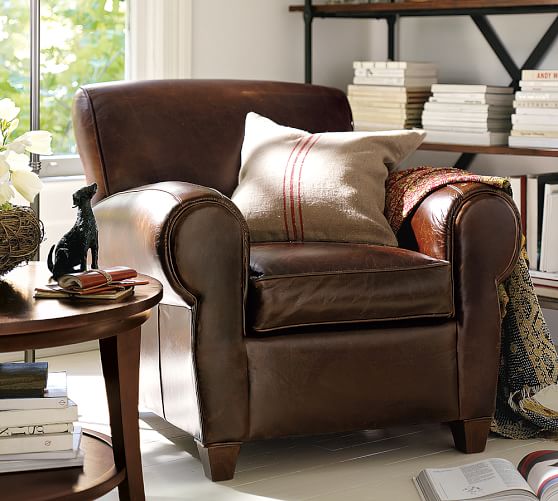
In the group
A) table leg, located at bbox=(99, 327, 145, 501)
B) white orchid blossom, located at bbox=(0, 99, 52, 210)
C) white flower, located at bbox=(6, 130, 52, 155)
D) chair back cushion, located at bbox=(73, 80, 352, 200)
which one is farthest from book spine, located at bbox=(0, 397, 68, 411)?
chair back cushion, located at bbox=(73, 80, 352, 200)

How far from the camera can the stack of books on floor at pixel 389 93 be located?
12.3 ft

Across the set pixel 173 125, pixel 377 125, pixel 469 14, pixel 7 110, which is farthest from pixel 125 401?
pixel 469 14

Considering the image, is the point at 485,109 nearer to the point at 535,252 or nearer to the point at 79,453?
the point at 535,252

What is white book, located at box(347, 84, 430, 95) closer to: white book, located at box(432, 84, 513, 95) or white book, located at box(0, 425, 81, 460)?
white book, located at box(432, 84, 513, 95)

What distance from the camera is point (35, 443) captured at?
6.28 ft

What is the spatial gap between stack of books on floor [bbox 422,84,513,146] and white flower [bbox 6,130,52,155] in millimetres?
1922

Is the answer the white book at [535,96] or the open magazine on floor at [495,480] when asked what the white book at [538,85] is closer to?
the white book at [535,96]

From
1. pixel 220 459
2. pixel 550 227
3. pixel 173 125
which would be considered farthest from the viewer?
pixel 550 227

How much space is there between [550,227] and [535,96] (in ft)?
1.39

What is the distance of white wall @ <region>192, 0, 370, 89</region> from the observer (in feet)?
12.1

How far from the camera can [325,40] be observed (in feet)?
13.4

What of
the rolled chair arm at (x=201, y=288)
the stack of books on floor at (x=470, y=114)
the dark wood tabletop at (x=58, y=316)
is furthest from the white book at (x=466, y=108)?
the dark wood tabletop at (x=58, y=316)

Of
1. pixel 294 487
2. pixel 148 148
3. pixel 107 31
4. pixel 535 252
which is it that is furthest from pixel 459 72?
pixel 294 487

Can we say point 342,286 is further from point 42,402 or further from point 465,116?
point 465,116
